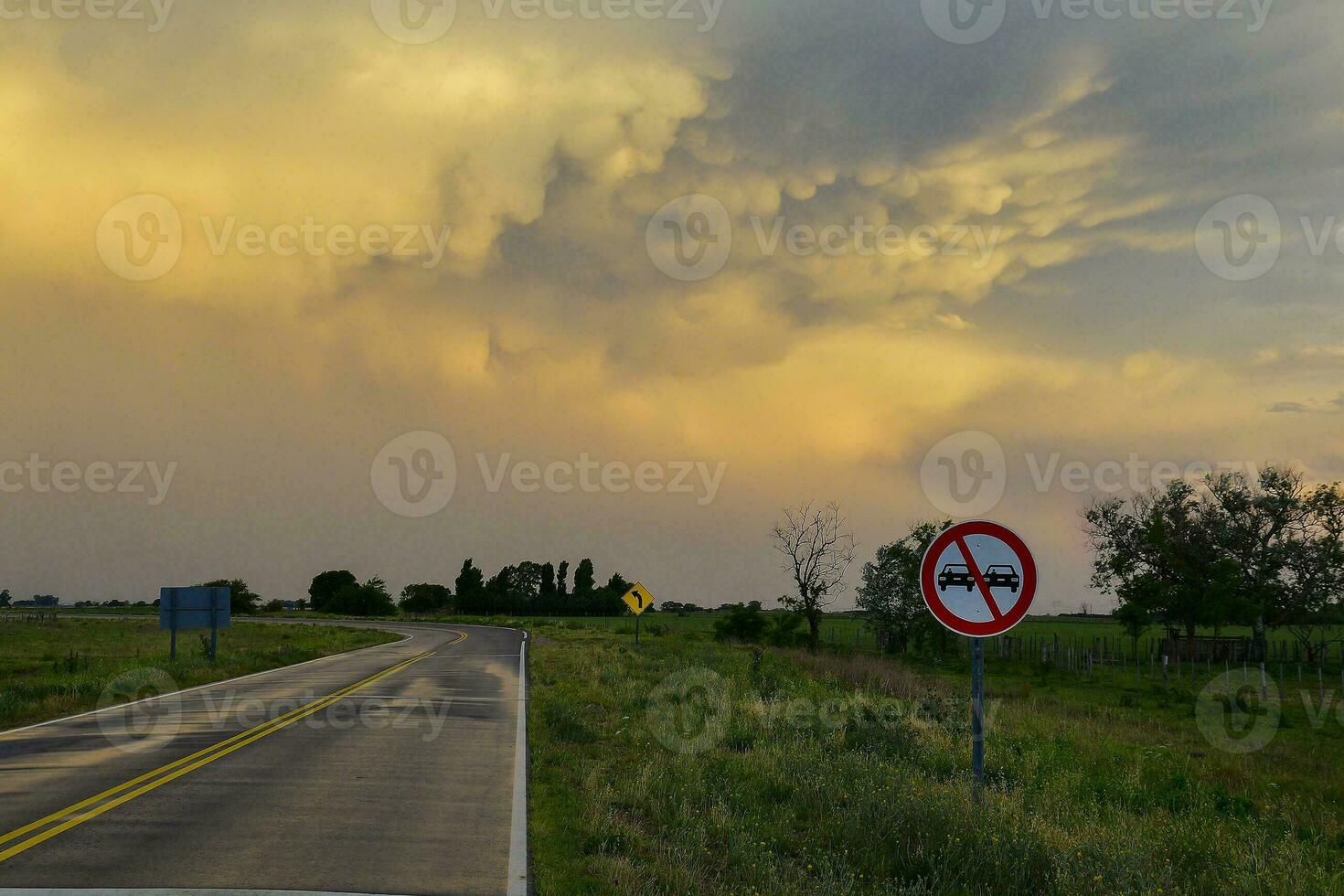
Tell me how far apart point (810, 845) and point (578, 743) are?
7037 mm

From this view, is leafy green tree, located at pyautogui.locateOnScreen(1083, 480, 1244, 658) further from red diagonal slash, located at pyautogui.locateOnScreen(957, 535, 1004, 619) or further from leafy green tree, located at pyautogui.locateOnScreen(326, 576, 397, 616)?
leafy green tree, located at pyautogui.locateOnScreen(326, 576, 397, 616)

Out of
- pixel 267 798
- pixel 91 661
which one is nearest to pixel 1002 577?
pixel 267 798

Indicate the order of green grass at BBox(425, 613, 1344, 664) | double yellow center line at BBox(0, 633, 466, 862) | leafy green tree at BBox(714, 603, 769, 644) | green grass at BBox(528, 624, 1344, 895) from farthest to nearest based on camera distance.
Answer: green grass at BBox(425, 613, 1344, 664)
leafy green tree at BBox(714, 603, 769, 644)
double yellow center line at BBox(0, 633, 466, 862)
green grass at BBox(528, 624, 1344, 895)

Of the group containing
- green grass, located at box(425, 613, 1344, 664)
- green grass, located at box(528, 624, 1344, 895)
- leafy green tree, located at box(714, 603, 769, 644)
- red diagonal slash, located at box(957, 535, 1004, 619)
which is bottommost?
green grass, located at box(425, 613, 1344, 664)

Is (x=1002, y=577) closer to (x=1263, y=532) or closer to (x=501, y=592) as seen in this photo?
(x=1263, y=532)

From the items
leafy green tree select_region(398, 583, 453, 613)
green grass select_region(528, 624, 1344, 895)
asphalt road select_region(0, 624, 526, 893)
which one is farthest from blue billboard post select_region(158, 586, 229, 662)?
leafy green tree select_region(398, 583, 453, 613)

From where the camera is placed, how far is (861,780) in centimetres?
1086

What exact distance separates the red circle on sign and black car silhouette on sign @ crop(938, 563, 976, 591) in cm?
4

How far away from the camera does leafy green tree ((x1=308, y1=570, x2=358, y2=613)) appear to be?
175250mm

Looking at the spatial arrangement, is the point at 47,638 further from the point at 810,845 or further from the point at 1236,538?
the point at 1236,538

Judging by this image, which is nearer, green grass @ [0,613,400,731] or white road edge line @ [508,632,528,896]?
white road edge line @ [508,632,528,896]

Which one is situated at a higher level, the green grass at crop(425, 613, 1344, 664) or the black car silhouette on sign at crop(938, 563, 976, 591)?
the black car silhouette on sign at crop(938, 563, 976, 591)

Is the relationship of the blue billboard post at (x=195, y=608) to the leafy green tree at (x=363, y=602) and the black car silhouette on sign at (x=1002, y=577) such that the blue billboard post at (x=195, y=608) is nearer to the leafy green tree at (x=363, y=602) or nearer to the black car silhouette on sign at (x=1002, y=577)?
the black car silhouette on sign at (x=1002, y=577)

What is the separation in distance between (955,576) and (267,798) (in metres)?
7.49
